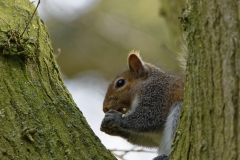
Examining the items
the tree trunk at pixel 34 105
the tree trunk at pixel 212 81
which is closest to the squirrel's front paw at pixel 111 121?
the tree trunk at pixel 34 105

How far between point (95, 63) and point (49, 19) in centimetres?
106

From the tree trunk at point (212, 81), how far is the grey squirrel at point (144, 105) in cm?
134

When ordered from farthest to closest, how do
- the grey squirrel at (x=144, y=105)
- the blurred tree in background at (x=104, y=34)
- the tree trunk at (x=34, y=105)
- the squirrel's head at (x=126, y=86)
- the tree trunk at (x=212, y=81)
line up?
1. the blurred tree in background at (x=104, y=34)
2. the squirrel's head at (x=126, y=86)
3. the grey squirrel at (x=144, y=105)
4. the tree trunk at (x=34, y=105)
5. the tree trunk at (x=212, y=81)

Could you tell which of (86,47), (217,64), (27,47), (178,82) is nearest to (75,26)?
(86,47)

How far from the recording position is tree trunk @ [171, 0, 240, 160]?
1928mm

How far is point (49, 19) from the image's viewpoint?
7.65 metres

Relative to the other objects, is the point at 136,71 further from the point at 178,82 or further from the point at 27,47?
the point at 27,47

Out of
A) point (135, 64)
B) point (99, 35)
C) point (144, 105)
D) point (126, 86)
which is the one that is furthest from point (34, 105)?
point (99, 35)

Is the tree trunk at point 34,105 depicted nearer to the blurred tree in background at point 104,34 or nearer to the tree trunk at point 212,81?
the tree trunk at point 212,81

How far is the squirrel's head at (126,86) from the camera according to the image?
4090 millimetres

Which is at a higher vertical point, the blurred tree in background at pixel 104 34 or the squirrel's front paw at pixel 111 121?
the blurred tree in background at pixel 104 34

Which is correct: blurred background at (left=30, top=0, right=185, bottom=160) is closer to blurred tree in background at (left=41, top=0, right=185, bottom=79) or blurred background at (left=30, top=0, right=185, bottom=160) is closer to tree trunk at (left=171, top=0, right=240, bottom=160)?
blurred tree in background at (left=41, top=0, right=185, bottom=79)

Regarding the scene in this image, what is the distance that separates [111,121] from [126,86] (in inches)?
20.9

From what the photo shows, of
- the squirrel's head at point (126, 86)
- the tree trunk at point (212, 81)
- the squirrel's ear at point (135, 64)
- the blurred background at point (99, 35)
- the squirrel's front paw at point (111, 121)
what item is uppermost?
the blurred background at point (99, 35)
